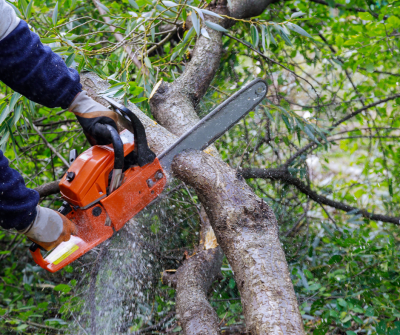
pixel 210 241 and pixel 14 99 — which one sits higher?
pixel 14 99

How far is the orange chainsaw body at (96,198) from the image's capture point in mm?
1859

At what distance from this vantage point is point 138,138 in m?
1.92

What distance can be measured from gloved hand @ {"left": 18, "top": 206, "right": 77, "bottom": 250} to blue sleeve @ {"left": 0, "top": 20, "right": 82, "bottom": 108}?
1.93 feet

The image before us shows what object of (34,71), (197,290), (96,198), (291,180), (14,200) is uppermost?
(34,71)

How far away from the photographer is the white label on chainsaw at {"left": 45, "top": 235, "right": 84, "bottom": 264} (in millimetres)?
1910

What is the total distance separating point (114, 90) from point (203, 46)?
113cm

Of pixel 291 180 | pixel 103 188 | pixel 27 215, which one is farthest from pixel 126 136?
pixel 291 180

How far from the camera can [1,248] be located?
151 inches

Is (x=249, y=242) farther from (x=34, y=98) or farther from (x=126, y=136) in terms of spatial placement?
(x=34, y=98)

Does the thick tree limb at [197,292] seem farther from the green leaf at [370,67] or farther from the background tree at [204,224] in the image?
the green leaf at [370,67]

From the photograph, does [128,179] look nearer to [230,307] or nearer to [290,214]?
[230,307]

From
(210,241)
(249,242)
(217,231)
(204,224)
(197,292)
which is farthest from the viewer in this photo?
(204,224)

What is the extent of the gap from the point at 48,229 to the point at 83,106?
0.66 meters

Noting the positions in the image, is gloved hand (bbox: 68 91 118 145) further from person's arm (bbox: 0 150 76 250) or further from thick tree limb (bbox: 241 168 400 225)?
thick tree limb (bbox: 241 168 400 225)
